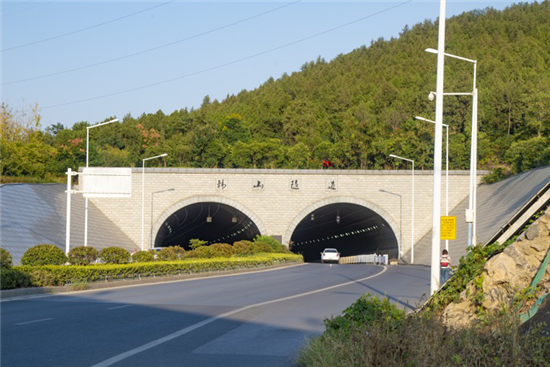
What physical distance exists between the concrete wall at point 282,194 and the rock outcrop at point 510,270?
5096 cm

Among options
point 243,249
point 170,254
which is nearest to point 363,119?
point 243,249

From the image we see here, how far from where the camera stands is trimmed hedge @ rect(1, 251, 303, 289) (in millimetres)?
22344

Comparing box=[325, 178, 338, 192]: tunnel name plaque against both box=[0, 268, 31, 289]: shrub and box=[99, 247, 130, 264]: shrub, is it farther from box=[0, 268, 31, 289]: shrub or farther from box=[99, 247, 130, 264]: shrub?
box=[0, 268, 31, 289]: shrub

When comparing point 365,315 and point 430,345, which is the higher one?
point 430,345

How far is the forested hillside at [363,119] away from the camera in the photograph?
72000mm

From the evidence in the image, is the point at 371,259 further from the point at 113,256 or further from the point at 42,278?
the point at 42,278

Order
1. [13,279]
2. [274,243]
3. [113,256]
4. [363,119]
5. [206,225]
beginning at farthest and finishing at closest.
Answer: [363,119], [206,225], [274,243], [113,256], [13,279]

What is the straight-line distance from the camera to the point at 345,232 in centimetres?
7850

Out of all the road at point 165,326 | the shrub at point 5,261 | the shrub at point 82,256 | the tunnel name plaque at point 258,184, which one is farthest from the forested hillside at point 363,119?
the road at point 165,326

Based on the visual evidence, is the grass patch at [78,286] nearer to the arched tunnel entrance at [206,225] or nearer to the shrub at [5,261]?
the shrub at [5,261]

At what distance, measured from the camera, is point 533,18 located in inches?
5276

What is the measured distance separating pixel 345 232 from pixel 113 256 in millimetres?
49892

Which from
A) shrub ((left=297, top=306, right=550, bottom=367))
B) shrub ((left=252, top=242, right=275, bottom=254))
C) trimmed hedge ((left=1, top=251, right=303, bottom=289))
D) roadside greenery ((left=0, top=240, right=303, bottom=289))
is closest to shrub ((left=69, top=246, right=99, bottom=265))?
roadside greenery ((left=0, top=240, right=303, bottom=289))

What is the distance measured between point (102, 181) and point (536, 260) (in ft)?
111
